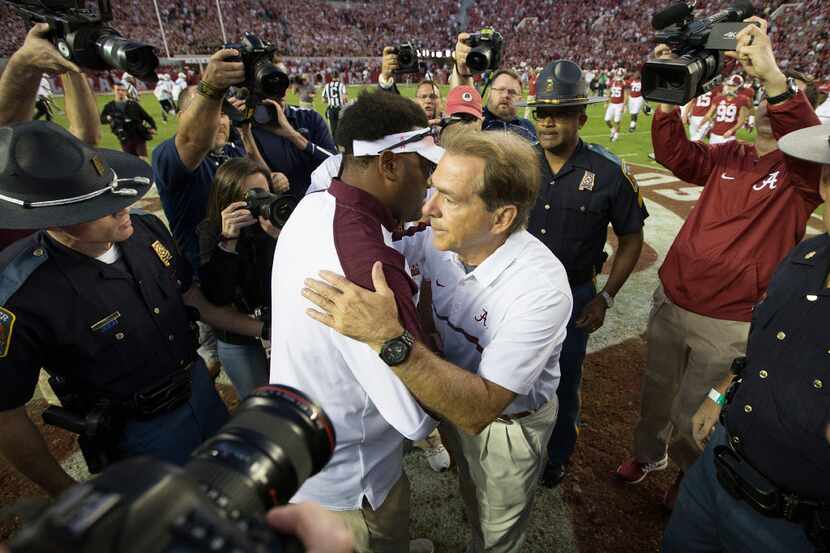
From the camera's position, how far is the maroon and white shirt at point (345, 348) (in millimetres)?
1568

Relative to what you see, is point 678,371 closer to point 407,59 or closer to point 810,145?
point 810,145

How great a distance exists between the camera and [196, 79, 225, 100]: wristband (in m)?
2.72

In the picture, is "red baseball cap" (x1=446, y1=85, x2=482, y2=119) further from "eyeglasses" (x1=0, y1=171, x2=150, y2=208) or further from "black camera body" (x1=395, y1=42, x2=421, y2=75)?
"eyeglasses" (x1=0, y1=171, x2=150, y2=208)

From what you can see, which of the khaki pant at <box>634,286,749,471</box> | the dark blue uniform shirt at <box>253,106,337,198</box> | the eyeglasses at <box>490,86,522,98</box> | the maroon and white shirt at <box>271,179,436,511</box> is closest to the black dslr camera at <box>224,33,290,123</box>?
the dark blue uniform shirt at <box>253,106,337,198</box>

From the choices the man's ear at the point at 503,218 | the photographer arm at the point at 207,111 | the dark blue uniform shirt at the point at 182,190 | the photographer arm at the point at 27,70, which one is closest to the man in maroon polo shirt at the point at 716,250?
the man's ear at the point at 503,218

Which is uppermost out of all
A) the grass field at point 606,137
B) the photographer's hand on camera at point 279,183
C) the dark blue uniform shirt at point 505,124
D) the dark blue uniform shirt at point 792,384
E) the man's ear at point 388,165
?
the man's ear at point 388,165

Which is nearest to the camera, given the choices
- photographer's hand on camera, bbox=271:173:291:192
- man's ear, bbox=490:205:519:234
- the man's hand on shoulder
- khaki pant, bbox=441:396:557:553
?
the man's hand on shoulder

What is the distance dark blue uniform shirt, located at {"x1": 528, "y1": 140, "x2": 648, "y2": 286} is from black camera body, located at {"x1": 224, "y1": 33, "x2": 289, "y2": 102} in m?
1.97

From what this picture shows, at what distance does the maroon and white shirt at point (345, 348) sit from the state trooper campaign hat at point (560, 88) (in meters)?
1.98

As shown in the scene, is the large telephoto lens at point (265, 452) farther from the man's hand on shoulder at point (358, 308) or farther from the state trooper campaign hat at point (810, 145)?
the state trooper campaign hat at point (810, 145)

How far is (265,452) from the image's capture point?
3.15 ft

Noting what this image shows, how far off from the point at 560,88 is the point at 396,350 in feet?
8.40

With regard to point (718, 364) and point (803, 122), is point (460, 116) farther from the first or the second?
point (718, 364)

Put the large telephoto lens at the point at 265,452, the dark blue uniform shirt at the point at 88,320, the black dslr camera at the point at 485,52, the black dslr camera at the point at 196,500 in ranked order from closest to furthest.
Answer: the black dslr camera at the point at 196,500 → the large telephoto lens at the point at 265,452 → the dark blue uniform shirt at the point at 88,320 → the black dslr camera at the point at 485,52
